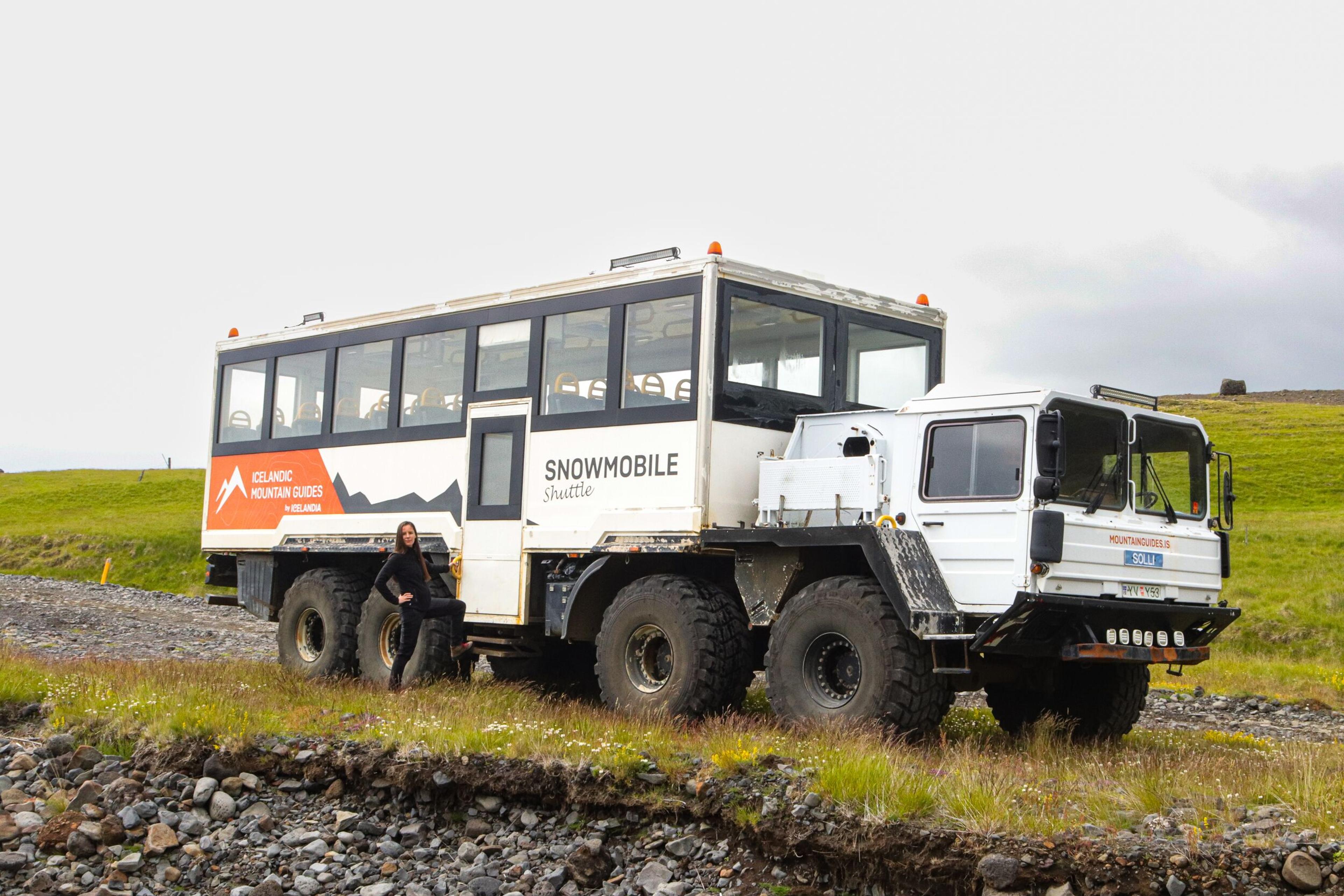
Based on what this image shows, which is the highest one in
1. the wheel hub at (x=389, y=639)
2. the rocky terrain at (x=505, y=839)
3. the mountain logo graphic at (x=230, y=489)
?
the mountain logo graphic at (x=230, y=489)

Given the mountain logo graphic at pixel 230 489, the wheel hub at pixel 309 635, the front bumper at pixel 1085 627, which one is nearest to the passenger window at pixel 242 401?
the mountain logo graphic at pixel 230 489

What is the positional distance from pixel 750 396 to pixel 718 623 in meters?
2.06

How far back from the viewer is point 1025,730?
11203mm

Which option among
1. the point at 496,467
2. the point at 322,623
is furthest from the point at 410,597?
the point at 322,623

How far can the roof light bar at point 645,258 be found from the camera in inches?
470

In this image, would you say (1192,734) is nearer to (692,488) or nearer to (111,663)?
(692,488)

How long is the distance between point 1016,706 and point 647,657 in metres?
3.50

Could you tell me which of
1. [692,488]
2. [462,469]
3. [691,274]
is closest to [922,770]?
[692,488]

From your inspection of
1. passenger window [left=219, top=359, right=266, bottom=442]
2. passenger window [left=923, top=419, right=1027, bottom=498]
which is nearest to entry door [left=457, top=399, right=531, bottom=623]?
passenger window [left=219, top=359, right=266, bottom=442]

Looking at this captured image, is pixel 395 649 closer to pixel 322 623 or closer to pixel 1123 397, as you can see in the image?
pixel 322 623

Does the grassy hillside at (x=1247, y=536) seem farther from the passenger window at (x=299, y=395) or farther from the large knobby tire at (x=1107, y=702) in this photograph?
the passenger window at (x=299, y=395)

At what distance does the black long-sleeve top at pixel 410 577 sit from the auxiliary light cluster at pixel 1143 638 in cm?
654

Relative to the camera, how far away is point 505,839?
29.1 feet

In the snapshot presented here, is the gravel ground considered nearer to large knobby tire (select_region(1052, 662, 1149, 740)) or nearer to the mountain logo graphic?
the mountain logo graphic
